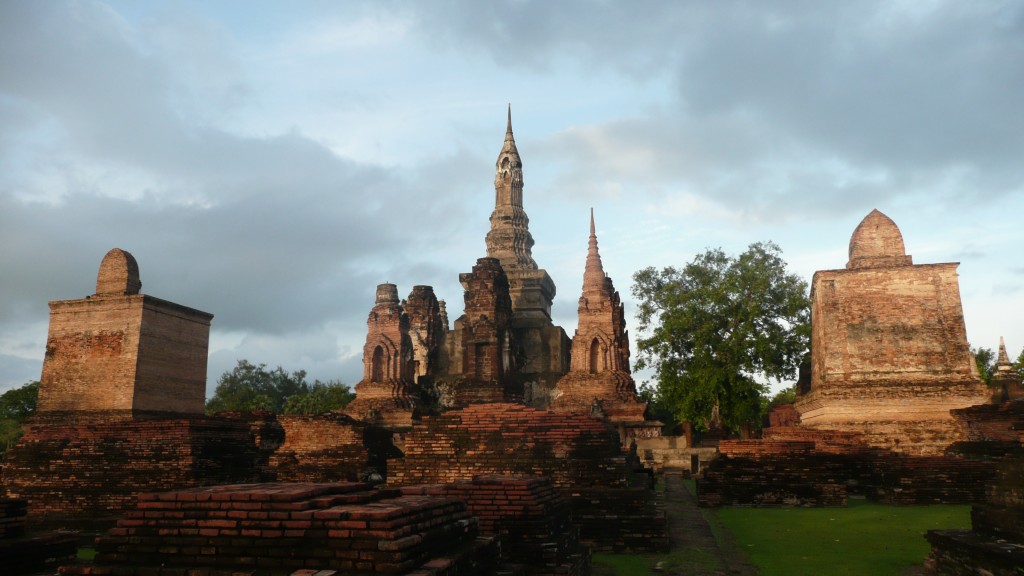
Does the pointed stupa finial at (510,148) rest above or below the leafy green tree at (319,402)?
above

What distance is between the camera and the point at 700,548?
8359mm

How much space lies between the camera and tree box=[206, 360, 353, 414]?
46719 millimetres

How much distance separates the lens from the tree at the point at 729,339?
2502 cm

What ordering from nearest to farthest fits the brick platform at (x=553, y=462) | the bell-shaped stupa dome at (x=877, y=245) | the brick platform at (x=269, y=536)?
1. the brick platform at (x=269, y=536)
2. the brick platform at (x=553, y=462)
3. the bell-shaped stupa dome at (x=877, y=245)

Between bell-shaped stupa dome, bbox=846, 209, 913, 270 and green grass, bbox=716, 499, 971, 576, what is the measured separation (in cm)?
859

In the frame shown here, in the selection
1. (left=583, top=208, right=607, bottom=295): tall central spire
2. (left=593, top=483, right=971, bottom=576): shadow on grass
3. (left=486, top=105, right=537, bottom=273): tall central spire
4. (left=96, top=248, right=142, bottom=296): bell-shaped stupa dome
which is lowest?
(left=593, top=483, right=971, bottom=576): shadow on grass

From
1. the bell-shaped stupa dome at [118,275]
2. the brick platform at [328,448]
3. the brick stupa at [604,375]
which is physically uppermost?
the bell-shaped stupa dome at [118,275]

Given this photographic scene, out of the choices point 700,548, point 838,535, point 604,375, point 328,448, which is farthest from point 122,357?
point 838,535

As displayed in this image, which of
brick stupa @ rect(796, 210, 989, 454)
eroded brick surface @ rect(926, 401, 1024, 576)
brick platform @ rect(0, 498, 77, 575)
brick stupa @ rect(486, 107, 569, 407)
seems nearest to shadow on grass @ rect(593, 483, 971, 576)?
eroded brick surface @ rect(926, 401, 1024, 576)

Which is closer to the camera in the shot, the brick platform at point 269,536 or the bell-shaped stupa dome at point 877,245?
the brick platform at point 269,536

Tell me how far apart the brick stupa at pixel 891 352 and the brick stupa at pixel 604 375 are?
16.1 ft

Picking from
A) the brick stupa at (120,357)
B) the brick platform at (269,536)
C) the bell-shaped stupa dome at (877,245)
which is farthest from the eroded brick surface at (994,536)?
the bell-shaped stupa dome at (877,245)

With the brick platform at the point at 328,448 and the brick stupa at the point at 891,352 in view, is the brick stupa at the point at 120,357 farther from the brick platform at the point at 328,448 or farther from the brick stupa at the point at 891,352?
the brick stupa at the point at 891,352

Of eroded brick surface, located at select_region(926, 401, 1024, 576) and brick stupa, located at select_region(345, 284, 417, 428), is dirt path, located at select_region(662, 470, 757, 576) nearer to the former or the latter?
eroded brick surface, located at select_region(926, 401, 1024, 576)
